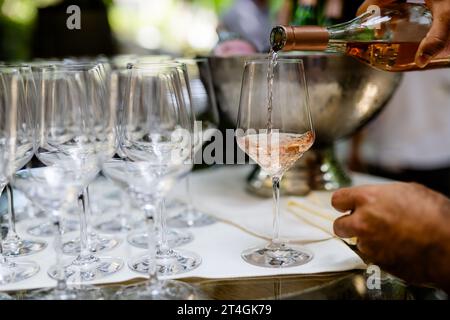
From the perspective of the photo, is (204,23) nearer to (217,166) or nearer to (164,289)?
(217,166)

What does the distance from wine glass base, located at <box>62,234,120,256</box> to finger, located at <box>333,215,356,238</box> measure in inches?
13.8

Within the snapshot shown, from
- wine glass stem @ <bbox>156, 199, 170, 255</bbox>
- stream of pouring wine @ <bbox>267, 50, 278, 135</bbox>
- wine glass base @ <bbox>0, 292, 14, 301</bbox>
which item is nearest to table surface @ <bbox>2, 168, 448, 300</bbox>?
wine glass base @ <bbox>0, 292, 14, 301</bbox>

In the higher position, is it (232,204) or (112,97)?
(112,97)

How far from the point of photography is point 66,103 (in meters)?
0.84

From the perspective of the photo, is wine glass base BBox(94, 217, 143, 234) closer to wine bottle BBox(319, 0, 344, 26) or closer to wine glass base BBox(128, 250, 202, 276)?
wine glass base BBox(128, 250, 202, 276)

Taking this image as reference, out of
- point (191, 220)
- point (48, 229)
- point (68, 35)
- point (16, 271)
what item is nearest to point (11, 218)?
point (48, 229)

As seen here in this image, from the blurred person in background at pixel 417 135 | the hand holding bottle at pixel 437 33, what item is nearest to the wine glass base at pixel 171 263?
the hand holding bottle at pixel 437 33

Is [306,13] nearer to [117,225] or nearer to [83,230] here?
[117,225]

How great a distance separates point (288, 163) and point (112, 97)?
348mm

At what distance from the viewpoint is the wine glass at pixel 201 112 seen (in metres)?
1.01

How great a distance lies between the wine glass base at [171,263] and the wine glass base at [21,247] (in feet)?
0.57
